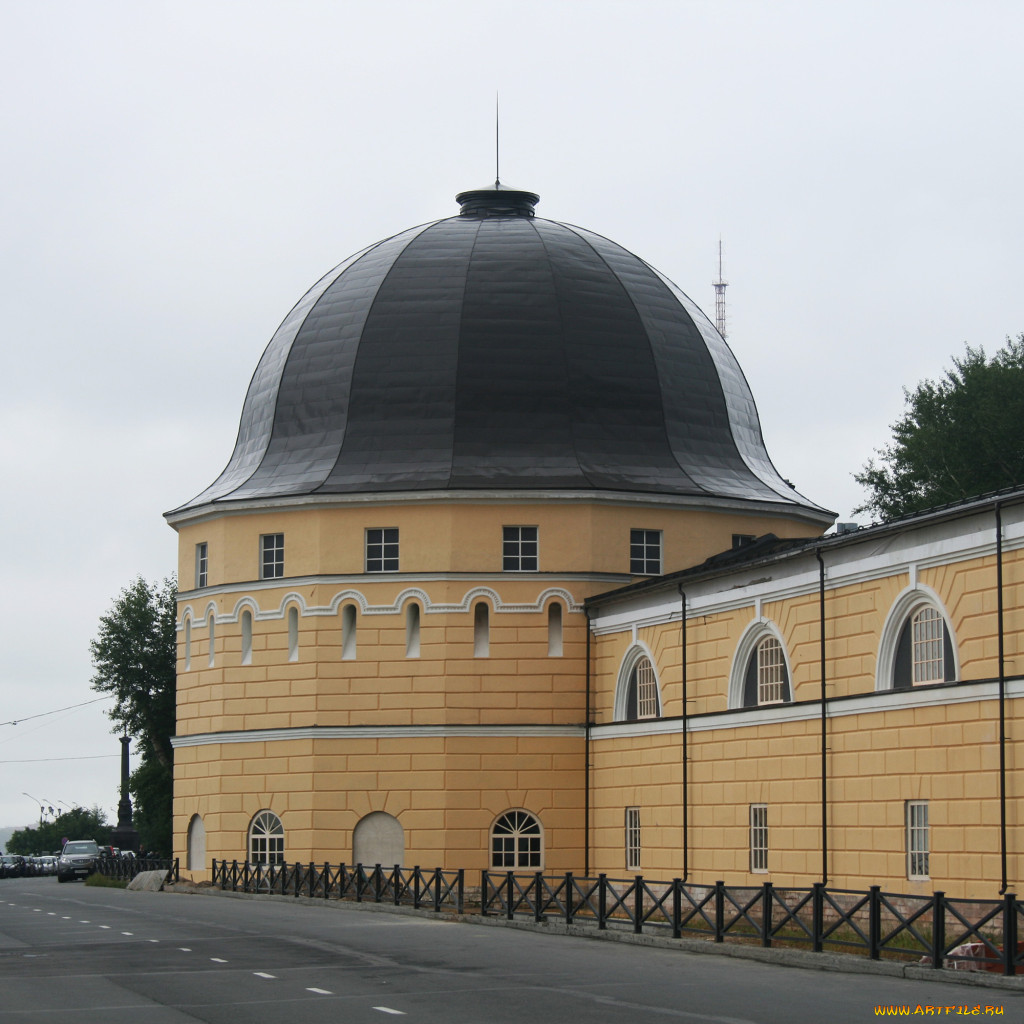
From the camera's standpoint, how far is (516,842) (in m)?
41.1

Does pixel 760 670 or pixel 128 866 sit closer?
pixel 760 670

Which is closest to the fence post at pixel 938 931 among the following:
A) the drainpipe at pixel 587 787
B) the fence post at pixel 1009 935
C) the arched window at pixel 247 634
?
the fence post at pixel 1009 935

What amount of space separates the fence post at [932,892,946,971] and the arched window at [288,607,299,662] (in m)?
23.7

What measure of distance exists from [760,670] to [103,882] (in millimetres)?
31577

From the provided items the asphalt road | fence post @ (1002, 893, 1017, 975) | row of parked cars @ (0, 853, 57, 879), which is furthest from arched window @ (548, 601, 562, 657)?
row of parked cars @ (0, 853, 57, 879)

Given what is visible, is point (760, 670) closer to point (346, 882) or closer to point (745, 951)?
point (745, 951)

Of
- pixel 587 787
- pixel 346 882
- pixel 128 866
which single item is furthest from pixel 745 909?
pixel 128 866

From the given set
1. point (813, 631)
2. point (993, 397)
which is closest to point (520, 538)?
point (813, 631)

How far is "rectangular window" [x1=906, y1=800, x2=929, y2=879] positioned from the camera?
28062mm

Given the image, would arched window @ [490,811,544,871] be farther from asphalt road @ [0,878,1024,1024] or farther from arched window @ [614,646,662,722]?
asphalt road @ [0,878,1024,1024]

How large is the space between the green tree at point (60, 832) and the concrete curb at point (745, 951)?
3840 inches

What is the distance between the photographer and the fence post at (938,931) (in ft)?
69.2

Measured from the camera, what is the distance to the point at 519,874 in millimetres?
40375

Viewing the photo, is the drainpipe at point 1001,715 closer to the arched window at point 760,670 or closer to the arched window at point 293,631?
the arched window at point 760,670
